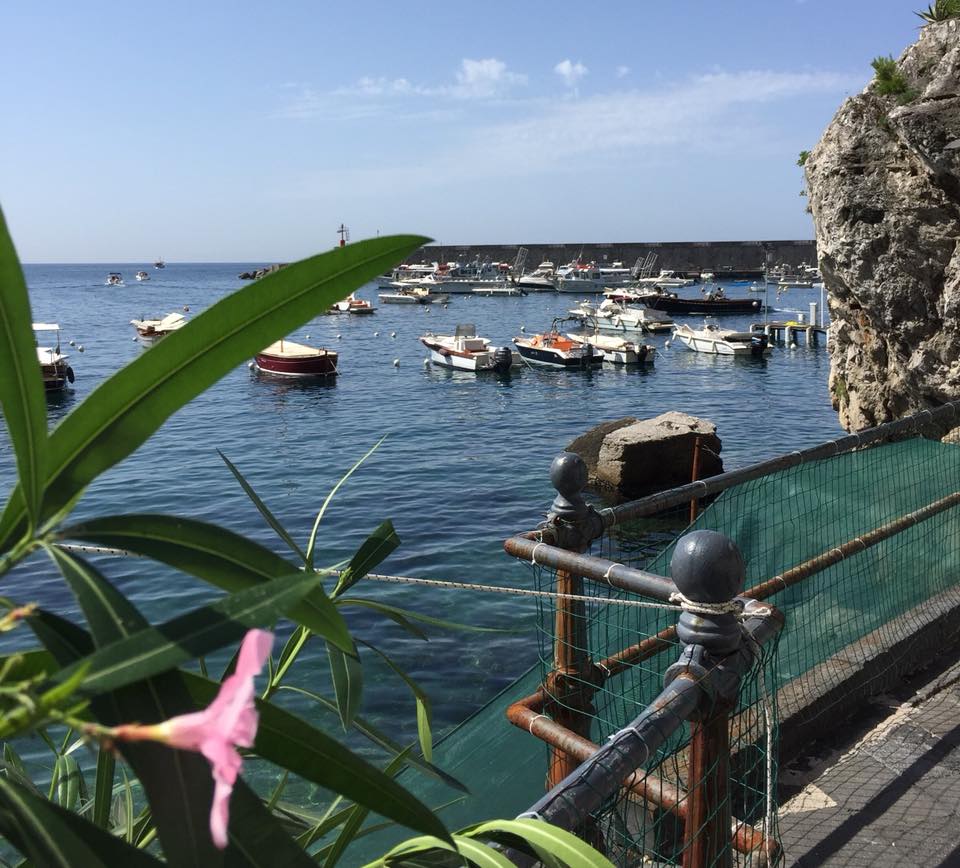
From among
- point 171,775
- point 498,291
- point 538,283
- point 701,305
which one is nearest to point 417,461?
point 171,775

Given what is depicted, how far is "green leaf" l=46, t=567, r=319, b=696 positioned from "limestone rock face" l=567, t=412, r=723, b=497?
15331 mm

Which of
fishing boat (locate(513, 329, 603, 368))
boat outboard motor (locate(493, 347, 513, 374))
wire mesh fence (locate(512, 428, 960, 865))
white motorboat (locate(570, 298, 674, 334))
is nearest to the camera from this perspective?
wire mesh fence (locate(512, 428, 960, 865))

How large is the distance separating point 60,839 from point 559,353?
3339cm

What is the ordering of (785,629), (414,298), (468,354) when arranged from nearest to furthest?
(785,629) → (468,354) → (414,298)

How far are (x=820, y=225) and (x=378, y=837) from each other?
8.07 meters

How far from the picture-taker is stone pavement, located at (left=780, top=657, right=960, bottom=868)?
288cm

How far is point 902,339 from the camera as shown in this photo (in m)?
9.20

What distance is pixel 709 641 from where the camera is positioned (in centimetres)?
197

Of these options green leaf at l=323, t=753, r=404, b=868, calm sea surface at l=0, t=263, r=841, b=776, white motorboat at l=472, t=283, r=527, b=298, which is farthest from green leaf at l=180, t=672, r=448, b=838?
white motorboat at l=472, t=283, r=527, b=298

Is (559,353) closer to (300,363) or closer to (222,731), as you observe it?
(300,363)

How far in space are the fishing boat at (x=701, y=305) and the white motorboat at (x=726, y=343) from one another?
520 inches

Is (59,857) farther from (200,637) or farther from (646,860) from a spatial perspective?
(646,860)

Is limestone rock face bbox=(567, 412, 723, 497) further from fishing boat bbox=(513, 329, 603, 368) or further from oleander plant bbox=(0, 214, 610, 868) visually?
fishing boat bbox=(513, 329, 603, 368)

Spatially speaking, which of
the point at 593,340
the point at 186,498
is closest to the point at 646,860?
the point at 186,498
